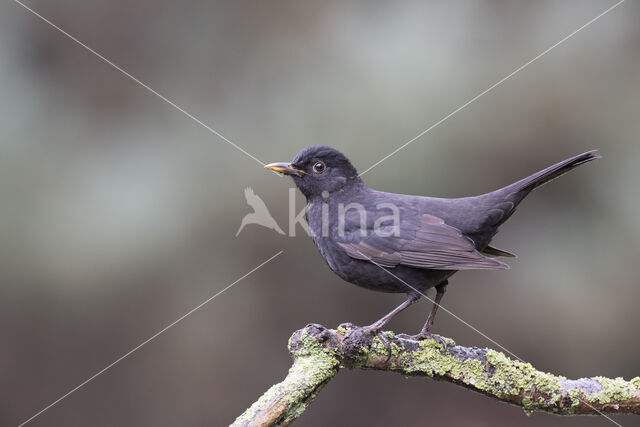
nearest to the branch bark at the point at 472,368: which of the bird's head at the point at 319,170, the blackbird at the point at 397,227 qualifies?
the blackbird at the point at 397,227

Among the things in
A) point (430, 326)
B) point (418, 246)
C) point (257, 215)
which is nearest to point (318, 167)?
point (418, 246)

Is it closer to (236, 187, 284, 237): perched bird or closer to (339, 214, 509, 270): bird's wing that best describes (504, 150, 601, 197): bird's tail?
(339, 214, 509, 270): bird's wing

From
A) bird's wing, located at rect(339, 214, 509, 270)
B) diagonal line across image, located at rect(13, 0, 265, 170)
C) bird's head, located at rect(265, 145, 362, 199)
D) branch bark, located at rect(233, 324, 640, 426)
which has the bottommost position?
branch bark, located at rect(233, 324, 640, 426)

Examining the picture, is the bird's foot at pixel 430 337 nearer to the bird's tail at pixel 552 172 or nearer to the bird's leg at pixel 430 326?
the bird's leg at pixel 430 326

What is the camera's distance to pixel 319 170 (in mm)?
3982

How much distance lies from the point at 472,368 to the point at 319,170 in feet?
4.83

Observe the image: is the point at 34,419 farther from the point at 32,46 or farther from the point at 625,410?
the point at 625,410

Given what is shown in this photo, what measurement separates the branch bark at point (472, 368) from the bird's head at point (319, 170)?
1071 millimetres

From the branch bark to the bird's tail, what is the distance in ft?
2.96

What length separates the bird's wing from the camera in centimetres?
337

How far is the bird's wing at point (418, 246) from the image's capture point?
11.0 feet

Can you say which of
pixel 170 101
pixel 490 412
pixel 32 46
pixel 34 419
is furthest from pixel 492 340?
pixel 32 46

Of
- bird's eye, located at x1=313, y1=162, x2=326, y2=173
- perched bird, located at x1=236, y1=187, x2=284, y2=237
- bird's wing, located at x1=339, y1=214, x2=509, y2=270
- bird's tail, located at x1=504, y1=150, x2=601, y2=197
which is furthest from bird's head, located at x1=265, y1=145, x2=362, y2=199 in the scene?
perched bird, located at x1=236, y1=187, x2=284, y2=237

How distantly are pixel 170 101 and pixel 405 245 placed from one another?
2.85 metres
